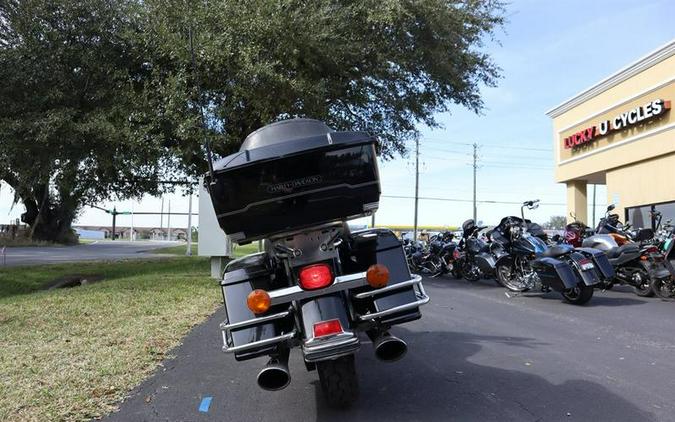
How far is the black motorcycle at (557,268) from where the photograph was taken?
30.0 ft

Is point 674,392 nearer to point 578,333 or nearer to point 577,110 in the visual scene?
point 578,333

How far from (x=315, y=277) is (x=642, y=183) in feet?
58.9

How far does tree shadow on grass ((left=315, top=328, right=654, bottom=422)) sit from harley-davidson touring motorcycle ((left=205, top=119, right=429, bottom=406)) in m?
0.46

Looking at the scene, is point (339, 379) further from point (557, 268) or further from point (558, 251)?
point (558, 251)

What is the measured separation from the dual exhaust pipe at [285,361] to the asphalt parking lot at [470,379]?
0.60 metres

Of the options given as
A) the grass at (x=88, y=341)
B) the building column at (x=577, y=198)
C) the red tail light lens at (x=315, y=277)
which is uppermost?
the building column at (x=577, y=198)

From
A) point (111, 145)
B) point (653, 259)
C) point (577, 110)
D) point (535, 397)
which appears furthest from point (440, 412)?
point (577, 110)

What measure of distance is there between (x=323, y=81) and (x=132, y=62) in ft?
16.2

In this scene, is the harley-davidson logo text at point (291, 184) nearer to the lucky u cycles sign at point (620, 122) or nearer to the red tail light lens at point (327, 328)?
the red tail light lens at point (327, 328)

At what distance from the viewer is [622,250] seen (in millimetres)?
10367

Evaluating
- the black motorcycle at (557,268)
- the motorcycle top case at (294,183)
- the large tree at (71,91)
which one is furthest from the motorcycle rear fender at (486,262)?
the motorcycle top case at (294,183)

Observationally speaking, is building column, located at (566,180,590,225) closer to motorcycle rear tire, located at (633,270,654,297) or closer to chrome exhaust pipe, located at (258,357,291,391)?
motorcycle rear tire, located at (633,270,654,297)

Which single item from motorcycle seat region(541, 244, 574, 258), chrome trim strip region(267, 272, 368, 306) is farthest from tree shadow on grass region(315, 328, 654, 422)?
motorcycle seat region(541, 244, 574, 258)

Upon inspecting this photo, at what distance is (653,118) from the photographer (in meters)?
18.1
